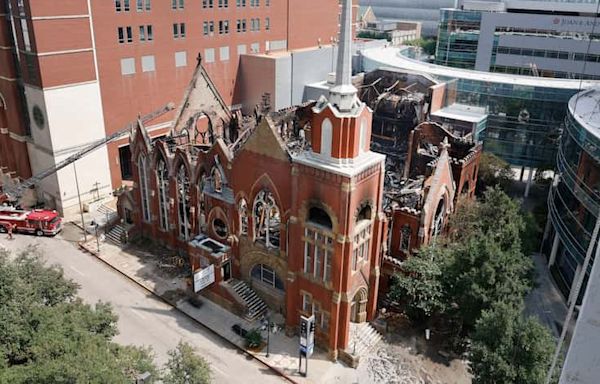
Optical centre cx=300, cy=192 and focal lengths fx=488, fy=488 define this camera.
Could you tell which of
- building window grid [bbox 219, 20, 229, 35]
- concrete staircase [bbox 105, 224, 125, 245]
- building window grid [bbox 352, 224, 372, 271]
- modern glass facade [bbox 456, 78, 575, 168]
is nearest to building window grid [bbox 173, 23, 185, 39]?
building window grid [bbox 219, 20, 229, 35]

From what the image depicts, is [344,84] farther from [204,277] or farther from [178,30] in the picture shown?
[178,30]

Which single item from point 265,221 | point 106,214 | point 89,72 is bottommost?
point 106,214

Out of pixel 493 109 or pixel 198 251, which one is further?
pixel 493 109

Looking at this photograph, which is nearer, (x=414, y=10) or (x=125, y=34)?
(x=125, y=34)

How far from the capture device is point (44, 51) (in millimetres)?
51625

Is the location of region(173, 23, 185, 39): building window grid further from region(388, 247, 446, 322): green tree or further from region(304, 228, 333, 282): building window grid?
region(388, 247, 446, 322): green tree

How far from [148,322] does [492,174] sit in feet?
138

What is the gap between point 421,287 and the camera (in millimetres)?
36031

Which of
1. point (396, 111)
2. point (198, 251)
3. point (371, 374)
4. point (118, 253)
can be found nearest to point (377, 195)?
point (371, 374)

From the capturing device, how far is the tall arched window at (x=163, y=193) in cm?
4622

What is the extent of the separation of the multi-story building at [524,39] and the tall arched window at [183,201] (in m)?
68.5

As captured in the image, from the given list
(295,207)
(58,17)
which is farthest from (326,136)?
(58,17)

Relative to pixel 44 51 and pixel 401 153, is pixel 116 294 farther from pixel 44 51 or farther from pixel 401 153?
pixel 401 153

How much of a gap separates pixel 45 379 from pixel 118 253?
83.7 ft
